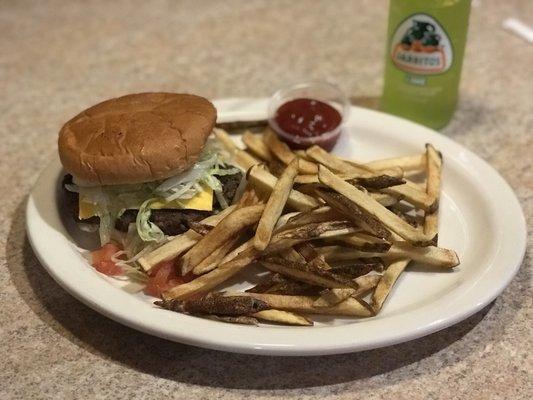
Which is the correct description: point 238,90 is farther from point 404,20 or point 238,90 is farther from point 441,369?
point 441,369

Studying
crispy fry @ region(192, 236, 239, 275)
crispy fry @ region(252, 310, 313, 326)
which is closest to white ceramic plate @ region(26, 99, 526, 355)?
crispy fry @ region(252, 310, 313, 326)

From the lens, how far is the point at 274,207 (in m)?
1.79

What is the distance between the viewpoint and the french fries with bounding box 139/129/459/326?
1.69 meters

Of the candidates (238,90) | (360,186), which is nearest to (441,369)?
(360,186)

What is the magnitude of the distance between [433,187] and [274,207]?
0.54 metres

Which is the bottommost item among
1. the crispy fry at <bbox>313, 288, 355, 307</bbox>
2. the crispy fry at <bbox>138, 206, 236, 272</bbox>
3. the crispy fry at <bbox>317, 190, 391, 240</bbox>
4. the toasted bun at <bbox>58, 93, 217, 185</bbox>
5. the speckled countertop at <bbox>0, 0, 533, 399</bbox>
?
the speckled countertop at <bbox>0, 0, 533, 399</bbox>

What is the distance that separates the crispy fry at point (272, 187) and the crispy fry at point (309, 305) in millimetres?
287

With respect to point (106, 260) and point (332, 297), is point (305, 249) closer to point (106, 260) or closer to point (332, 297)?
point (332, 297)

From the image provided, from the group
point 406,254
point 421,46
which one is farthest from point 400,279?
point 421,46

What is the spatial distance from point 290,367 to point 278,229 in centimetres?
36

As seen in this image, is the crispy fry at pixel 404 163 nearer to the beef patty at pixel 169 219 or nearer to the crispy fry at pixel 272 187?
the crispy fry at pixel 272 187

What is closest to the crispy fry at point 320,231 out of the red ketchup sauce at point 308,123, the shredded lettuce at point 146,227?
the shredded lettuce at point 146,227

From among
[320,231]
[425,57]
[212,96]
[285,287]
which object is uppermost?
[425,57]

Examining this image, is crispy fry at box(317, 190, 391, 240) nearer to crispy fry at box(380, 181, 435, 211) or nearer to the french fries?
the french fries
